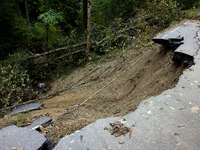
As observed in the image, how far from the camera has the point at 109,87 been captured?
242 inches

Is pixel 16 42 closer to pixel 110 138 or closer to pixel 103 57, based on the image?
pixel 103 57

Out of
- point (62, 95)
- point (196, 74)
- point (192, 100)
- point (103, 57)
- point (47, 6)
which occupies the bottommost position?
point (62, 95)

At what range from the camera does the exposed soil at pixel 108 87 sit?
3.93m

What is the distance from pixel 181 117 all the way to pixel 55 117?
3.49 meters

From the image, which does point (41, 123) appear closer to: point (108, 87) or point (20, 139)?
point (20, 139)

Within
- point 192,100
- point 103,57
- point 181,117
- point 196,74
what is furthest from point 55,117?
point 103,57

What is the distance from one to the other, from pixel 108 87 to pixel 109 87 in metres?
0.05

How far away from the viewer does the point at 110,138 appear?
7.54ft

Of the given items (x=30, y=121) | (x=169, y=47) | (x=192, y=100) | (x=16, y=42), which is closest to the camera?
(x=192, y=100)

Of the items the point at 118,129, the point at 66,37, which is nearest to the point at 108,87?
the point at 118,129

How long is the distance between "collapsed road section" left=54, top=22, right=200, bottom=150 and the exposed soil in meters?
0.65

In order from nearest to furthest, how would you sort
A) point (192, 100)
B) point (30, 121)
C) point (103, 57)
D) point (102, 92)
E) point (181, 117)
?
1. point (181, 117)
2. point (192, 100)
3. point (30, 121)
4. point (102, 92)
5. point (103, 57)

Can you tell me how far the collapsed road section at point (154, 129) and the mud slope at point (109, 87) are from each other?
2.25 ft

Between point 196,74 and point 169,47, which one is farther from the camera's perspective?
point 169,47
